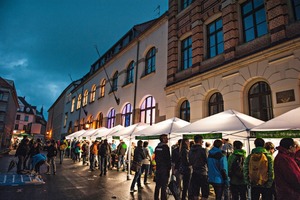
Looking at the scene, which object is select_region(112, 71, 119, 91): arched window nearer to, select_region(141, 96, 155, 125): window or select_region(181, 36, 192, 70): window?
select_region(141, 96, 155, 125): window

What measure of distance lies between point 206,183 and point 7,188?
269 inches

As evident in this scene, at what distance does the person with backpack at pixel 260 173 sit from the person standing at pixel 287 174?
1.15 metres

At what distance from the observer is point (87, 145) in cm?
1784

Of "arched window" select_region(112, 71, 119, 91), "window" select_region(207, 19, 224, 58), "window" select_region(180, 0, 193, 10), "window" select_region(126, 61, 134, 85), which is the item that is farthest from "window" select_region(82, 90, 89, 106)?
"window" select_region(207, 19, 224, 58)

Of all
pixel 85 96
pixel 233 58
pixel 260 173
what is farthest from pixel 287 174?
pixel 85 96

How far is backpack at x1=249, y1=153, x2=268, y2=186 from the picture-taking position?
4609mm

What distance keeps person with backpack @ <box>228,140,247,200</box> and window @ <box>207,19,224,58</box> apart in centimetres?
807

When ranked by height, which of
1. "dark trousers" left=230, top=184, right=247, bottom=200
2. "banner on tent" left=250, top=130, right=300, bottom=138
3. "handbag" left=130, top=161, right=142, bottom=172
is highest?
"banner on tent" left=250, top=130, right=300, bottom=138

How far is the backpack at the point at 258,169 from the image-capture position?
181 inches

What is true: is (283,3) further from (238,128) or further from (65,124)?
(65,124)

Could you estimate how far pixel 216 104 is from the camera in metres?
11.7

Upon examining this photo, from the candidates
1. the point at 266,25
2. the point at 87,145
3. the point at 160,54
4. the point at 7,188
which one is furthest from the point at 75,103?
the point at 266,25

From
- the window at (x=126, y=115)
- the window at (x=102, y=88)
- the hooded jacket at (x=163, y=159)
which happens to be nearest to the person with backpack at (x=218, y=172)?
the hooded jacket at (x=163, y=159)

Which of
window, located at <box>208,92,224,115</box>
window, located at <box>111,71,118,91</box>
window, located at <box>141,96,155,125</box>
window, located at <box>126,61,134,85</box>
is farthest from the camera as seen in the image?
window, located at <box>111,71,118,91</box>
